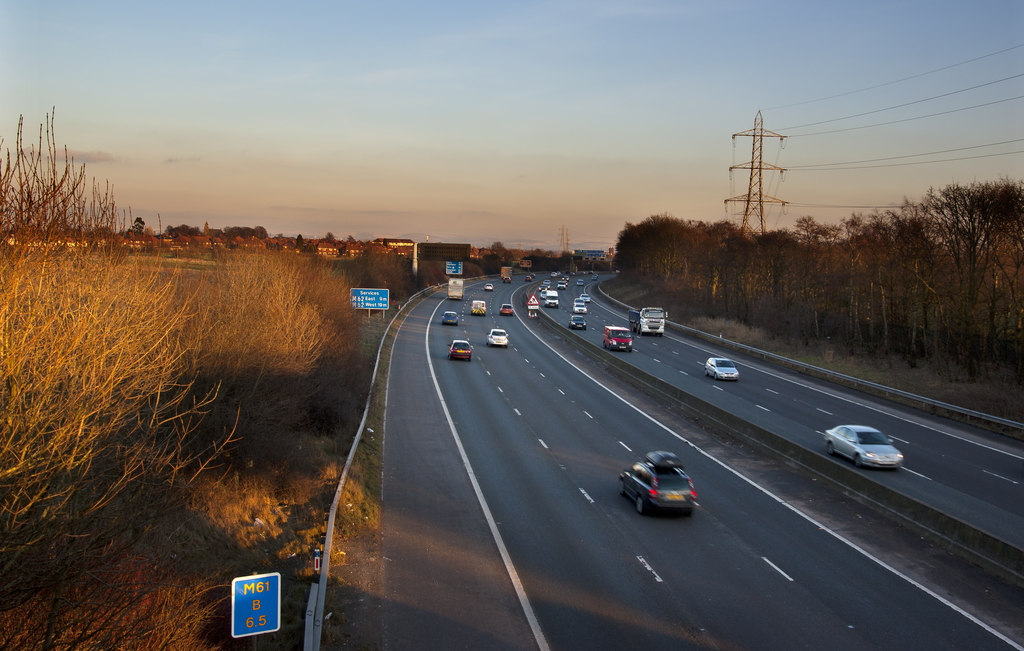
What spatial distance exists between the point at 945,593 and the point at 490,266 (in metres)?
181

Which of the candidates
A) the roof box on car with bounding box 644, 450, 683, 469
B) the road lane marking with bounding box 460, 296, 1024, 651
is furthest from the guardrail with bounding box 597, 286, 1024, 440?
the roof box on car with bounding box 644, 450, 683, 469

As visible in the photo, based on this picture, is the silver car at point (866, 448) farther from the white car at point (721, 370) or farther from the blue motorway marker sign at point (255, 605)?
the blue motorway marker sign at point (255, 605)

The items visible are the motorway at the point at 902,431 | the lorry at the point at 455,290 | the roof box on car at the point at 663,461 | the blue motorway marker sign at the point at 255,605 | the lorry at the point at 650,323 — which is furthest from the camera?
the lorry at the point at 455,290

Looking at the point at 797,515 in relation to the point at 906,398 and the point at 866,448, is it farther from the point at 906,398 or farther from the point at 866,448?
the point at 906,398

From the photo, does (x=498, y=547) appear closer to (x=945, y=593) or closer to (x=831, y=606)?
(x=831, y=606)

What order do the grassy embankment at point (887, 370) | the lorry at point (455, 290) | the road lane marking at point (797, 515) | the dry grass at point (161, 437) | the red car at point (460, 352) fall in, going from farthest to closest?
the lorry at point (455, 290) < the red car at point (460, 352) < the grassy embankment at point (887, 370) < the road lane marking at point (797, 515) < the dry grass at point (161, 437)

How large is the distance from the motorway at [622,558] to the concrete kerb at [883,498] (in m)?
0.59

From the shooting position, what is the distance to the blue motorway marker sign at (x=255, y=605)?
8.19 m

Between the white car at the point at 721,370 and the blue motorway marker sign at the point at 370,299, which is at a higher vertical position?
the blue motorway marker sign at the point at 370,299

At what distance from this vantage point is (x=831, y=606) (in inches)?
544

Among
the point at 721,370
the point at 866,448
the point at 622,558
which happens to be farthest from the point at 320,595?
the point at 721,370

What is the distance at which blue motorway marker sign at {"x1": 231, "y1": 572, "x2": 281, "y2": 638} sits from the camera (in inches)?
322

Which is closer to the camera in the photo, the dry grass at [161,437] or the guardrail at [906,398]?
the dry grass at [161,437]

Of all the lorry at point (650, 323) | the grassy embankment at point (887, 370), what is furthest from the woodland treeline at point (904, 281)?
the lorry at point (650, 323)
